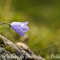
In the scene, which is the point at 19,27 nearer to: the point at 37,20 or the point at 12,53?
the point at 12,53

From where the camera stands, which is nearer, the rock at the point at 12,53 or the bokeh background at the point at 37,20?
the rock at the point at 12,53

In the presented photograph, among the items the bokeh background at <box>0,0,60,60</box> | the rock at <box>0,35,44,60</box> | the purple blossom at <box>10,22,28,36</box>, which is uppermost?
the bokeh background at <box>0,0,60,60</box>

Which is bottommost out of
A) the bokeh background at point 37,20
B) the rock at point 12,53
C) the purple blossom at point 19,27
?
the rock at point 12,53

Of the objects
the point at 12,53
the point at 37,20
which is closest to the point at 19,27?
the point at 12,53

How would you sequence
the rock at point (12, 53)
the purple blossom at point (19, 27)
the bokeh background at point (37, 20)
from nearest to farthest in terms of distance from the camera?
the rock at point (12, 53), the purple blossom at point (19, 27), the bokeh background at point (37, 20)

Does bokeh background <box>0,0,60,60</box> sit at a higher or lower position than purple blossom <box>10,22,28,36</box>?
higher

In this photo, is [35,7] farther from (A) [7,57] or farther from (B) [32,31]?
(A) [7,57]

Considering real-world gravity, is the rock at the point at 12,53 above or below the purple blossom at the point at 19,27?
below

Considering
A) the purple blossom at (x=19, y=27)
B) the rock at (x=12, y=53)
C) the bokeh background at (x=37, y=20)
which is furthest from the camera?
the bokeh background at (x=37, y=20)

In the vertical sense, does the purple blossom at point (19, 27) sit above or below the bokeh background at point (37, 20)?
below
